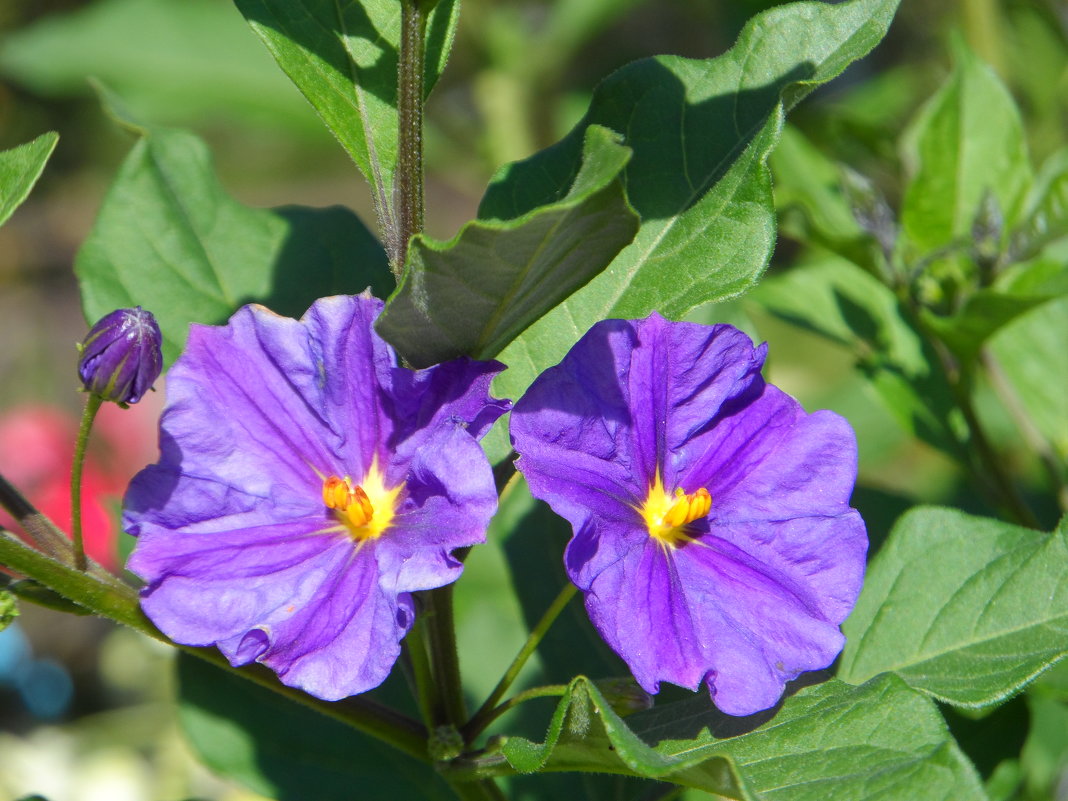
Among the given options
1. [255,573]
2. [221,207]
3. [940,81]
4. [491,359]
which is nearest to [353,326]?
[491,359]

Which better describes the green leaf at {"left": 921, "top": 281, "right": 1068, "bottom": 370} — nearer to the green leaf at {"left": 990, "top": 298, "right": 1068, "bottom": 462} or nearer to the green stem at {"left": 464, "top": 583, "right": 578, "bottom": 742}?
the green leaf at {"left": 990, "top": 298, "right": 1068, "bottom": 462}

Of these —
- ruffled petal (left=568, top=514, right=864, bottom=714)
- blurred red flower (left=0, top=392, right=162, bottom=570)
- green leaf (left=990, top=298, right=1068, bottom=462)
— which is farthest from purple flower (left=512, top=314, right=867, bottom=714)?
blurred red flower (left=0, top=392, right=162, bottom=570)

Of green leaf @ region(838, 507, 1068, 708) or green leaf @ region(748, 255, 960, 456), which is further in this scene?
green leaf @ region(748, 255, 960, 456)

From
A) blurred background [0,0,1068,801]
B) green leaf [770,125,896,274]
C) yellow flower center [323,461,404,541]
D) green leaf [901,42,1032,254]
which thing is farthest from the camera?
blurred background [0,0,1068,801]

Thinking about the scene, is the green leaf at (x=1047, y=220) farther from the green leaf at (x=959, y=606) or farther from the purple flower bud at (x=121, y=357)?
the purple flower bud at (x=121, y=357)

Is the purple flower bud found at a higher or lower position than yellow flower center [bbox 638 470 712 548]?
higher

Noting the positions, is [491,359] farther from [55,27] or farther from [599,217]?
[55,27]

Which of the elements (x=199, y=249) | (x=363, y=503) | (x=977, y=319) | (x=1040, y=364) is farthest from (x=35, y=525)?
(x=1040, y=364)
